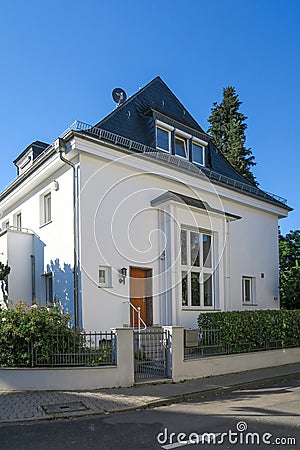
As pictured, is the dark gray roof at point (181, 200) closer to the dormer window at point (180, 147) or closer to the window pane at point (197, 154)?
the dormer window at point (180, 147)

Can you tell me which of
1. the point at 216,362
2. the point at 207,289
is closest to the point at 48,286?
the point at 207,289

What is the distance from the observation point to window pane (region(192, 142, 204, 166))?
53.9ft

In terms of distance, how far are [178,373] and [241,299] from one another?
7.35 metres

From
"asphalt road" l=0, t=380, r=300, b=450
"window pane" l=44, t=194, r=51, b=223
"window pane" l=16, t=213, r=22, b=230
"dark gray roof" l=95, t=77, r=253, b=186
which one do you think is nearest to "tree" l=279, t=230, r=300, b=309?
"dark gray roof" l=95, t=77, r=253, b=186

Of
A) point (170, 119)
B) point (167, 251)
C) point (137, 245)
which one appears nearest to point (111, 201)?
point (137, 245)

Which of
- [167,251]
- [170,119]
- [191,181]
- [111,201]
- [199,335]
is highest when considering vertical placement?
[170,119]

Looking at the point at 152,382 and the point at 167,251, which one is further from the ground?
the point at 167,251

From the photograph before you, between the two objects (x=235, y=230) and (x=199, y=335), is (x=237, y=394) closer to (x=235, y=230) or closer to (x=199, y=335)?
(x=199, y=335)

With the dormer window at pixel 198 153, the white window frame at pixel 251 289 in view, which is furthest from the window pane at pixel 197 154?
the white window frame at pixel 251 289

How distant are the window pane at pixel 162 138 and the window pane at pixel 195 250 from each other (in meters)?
Answer: 3.39

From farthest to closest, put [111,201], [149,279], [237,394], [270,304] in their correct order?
[270,304]
[149,279]
[111,201]
[237,394]

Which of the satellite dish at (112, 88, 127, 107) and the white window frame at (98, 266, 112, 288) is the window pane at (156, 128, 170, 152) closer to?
the satellite dish at (112, 88, 127, 107)

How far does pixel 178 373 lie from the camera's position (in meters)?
9.58

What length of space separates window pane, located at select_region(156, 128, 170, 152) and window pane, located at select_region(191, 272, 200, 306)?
4649 mm
